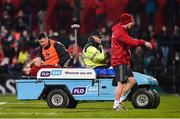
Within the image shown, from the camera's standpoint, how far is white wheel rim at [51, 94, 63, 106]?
18562 mm

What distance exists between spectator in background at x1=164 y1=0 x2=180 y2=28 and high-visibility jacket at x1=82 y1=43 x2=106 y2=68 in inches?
427

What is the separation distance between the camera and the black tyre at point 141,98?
18156 mm

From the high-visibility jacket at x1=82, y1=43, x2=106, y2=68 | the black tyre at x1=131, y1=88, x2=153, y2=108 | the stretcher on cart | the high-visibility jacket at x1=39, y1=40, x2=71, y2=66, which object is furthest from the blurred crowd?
the black tyre at x1=131, y1=88, x2=153, y2=108

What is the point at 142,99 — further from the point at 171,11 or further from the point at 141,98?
the point at 171,11

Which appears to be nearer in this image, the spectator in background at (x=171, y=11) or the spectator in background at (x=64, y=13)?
the spectator in background at (x=171, y=11)

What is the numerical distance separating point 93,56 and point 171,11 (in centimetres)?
1114

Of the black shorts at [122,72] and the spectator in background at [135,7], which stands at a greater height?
the spectator in background at [135,7]

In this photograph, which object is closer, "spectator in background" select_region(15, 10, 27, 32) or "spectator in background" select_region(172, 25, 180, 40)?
"spectator in background" select_region(172, 25, 180, 40)

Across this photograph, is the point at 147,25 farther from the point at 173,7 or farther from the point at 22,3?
the point at 22,3

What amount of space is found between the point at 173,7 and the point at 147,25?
1.23m

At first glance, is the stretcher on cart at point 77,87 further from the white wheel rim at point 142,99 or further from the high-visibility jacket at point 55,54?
the high-visibility jacket at point 55,54

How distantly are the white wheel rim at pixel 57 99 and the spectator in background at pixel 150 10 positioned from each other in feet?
37.6

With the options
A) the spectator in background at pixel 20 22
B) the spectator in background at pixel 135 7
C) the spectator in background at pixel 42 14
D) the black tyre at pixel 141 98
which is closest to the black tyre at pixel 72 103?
the black tyre at pixel 141 98

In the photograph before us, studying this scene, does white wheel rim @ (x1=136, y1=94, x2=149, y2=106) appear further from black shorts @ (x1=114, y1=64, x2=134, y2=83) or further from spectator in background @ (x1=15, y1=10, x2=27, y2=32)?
spectator in background @ (x1=15, y1=10, x2=27, y2=32)
